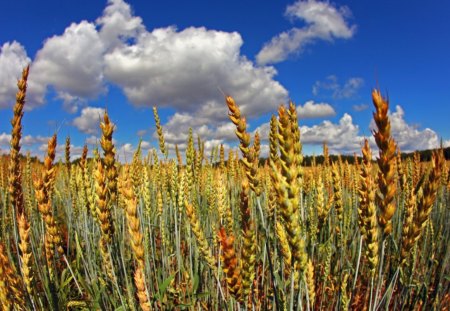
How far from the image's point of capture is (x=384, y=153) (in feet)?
3.68

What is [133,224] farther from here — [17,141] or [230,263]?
[17,141]

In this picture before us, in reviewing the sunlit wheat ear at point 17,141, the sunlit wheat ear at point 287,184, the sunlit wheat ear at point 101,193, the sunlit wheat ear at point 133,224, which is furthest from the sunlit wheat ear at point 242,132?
the sunlit wheat ear at point 17,141

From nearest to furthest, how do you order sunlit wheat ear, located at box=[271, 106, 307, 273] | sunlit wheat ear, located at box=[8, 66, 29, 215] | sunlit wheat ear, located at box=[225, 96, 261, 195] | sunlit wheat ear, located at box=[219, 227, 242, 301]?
sunlit wheat ear, located at box=[271, 106, 307, 273] → sunlit wheat ear, located at box=[219, 227, 242, 301] → sunlit wheat ear, located at box=[225, 96, 261, 195] → sunlit wheat ear, located at box=[8, 66, 29, 215]

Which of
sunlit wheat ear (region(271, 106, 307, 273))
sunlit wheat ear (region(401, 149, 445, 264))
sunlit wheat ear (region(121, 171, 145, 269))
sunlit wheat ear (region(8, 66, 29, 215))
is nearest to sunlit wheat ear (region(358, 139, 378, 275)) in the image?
sunlit wheat ear (region(401, 149, 445, 264))

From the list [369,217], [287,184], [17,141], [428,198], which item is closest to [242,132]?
[287,184]

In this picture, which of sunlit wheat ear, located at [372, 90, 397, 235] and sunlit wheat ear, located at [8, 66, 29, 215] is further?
sunlit wheat ear, located at [8, 66, 29, 215]

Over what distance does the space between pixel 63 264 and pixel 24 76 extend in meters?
2.39

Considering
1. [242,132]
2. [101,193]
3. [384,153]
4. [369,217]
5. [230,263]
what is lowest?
[230,263]

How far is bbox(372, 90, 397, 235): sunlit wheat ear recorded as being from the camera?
3.55 ft

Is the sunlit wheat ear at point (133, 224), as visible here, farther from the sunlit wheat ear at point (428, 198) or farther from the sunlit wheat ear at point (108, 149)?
the sunlit wheat ear at point (428, 198)

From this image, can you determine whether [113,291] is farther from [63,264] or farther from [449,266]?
[449,266]

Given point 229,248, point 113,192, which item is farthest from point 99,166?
point 229,248

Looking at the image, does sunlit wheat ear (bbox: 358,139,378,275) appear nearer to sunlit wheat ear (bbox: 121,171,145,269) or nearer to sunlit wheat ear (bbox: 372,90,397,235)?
sunlit wheat ear (bbox: 372,90,397,235)

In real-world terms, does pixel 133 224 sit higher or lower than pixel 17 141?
lower
